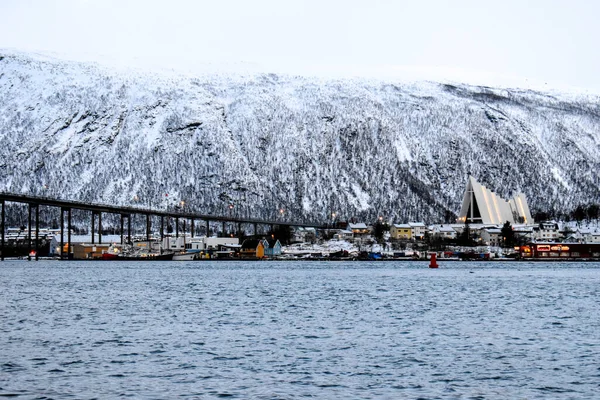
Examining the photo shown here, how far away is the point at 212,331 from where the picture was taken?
139 feet

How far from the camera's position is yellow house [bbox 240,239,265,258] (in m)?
181

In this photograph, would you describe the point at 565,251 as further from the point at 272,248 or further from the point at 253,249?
the point at 253,249

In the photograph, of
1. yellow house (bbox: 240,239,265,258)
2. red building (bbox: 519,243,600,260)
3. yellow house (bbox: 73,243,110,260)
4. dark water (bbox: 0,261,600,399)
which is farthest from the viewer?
yellow house (bbox: 240,239,265,258)

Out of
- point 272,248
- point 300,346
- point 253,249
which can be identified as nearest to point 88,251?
point 253,249

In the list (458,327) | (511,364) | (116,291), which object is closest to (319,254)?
(116,291)

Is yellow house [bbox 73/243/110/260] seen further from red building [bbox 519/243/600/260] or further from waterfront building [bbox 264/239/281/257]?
red building [bbox 519/243/600/260]

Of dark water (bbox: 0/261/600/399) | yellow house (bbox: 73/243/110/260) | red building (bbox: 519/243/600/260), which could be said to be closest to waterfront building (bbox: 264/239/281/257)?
yellow house (bbox: 73/243/110/260)

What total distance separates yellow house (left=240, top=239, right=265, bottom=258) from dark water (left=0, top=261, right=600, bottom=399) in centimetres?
11340

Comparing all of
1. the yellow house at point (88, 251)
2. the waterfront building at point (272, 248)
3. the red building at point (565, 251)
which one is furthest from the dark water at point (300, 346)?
the waterfront building at point (272, 248)

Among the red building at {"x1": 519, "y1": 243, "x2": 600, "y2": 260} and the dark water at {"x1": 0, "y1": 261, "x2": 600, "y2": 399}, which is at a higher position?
the red building at {"x1": 519, "y1": 243, "x2": 600, "y2": 260}

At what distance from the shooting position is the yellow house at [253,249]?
18062 centimetres

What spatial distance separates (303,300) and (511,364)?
30195 mm

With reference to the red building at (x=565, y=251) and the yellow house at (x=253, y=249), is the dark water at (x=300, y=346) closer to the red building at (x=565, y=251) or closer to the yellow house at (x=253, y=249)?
the red building at (x=565, y=251)

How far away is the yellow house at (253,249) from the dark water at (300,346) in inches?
4465
